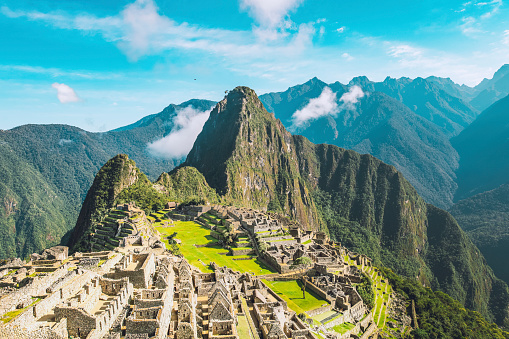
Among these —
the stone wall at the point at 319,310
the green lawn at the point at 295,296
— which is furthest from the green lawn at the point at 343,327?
the green lawn at the point at 295,296

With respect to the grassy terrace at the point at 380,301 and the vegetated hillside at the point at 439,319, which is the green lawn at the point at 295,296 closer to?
the grassy terrace at the point at 380,301

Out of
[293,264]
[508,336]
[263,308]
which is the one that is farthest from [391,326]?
[508,336]

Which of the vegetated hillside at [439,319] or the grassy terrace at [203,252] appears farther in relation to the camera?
the vegetated hillside at [439,319]

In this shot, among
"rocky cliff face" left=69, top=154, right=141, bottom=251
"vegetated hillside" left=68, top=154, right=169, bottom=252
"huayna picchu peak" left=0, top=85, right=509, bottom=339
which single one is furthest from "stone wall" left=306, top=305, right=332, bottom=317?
"rocky cliff face" left=69, top=154, right=141, bottom=251

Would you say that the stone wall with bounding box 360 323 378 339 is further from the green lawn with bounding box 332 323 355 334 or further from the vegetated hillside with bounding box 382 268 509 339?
the vegetated hillside with bounding box 382 268 509 339

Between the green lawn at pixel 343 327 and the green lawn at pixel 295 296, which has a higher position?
the green lawn at pixel 295 296
